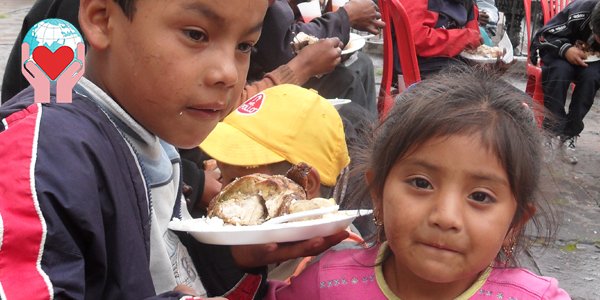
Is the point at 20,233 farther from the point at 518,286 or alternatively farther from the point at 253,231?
the point at 518,286

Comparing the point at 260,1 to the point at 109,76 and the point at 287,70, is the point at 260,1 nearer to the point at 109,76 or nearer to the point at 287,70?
the point at 109,76

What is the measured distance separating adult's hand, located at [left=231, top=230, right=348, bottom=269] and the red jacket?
2.89 meters

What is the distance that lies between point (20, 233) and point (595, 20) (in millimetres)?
4865

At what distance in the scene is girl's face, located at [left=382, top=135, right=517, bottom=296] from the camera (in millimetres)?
1383

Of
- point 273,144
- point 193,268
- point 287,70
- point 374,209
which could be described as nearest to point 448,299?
point 374,209

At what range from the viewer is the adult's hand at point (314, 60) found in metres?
2.97

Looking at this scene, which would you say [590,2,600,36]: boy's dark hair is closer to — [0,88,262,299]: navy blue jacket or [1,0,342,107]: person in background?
[1,0,342,107]: person in background

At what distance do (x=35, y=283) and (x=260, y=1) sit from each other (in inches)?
24.1

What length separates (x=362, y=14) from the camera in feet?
12.3

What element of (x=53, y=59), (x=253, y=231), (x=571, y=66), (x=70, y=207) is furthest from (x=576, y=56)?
(x=70, y=207)

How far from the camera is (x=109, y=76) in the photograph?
1199mm

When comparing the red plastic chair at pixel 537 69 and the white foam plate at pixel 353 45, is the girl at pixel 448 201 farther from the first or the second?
the red plastic chair at pixel 537 69

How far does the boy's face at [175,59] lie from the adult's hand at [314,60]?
1747 millimetres

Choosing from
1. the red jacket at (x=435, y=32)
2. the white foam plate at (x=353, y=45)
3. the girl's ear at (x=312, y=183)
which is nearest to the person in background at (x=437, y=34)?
the red jacket at (x=435, y=32)
